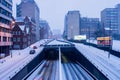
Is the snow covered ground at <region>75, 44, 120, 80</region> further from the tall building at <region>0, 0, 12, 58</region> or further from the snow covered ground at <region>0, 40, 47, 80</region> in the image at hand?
the tall building at <region>0, 0, 12, 58</region>

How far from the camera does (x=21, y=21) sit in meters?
154

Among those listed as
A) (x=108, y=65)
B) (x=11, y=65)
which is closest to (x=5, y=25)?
(x=11, y=65)

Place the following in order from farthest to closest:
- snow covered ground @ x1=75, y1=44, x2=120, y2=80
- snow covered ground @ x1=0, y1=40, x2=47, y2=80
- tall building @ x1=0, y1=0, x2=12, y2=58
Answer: tall building @ x1=0, y1=0, x2=12, y2=58 → snow covered ground @ x1=0, y1=40, x2=47, y2=80 → snow covered ground @ x1=75, y1=44, x2=120, y2=80

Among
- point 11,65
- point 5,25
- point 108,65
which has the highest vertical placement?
point 5,25

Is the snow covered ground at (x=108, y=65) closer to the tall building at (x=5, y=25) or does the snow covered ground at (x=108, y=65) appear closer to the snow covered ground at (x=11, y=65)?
the snow covered ground at (x=11, y=65)

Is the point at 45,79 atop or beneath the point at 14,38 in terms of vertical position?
beneath

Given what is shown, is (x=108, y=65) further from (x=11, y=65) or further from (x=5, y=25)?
(x=5, y=25)

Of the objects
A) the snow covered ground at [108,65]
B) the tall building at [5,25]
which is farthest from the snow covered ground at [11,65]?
the snow covered ground at [108,65]

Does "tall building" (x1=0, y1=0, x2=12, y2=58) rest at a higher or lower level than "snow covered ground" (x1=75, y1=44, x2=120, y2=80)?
higher

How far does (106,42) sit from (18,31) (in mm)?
46776

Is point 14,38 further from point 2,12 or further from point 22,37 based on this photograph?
point 2,12

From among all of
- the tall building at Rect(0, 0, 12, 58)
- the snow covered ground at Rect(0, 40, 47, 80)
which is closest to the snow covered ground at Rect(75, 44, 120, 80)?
the snow covered ground at Rect(0, 40, 47, 80)

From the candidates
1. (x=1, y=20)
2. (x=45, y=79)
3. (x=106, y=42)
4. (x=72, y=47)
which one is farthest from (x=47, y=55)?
(x=45, y=79)

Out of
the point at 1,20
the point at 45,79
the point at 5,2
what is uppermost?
the point at 5,2
